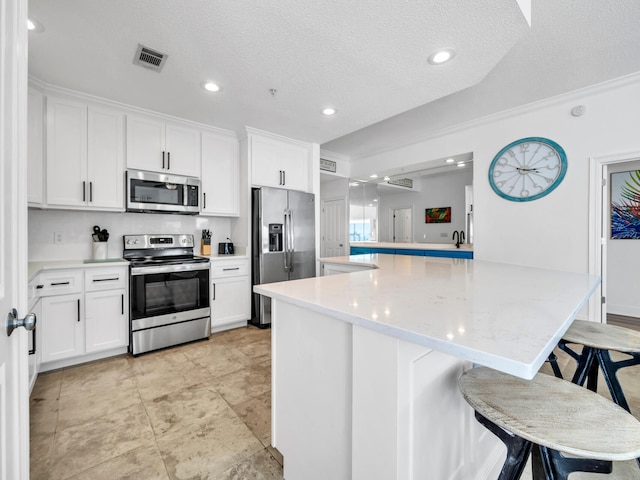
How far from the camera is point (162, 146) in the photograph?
3289 millimetres

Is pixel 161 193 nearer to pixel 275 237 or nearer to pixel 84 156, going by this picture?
pixel 84 156

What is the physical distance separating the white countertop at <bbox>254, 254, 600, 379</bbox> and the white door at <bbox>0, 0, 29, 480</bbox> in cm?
82

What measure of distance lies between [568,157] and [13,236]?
170 inches

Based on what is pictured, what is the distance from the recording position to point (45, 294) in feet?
7.88

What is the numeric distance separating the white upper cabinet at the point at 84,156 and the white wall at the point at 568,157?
164 inches

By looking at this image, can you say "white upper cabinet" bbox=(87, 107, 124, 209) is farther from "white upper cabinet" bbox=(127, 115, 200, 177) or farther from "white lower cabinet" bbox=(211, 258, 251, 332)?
"white lower cabinet" bbox=(211, 258, 251, 332)

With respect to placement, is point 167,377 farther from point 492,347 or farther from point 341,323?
point 492,347

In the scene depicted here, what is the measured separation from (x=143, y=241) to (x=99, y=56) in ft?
6.03

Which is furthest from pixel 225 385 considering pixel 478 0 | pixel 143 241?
pixel 478 0

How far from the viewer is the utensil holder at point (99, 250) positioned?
3016mm

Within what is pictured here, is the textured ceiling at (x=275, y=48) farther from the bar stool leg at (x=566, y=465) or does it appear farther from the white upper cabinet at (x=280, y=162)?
the bar stool leg at (x=566, y=465)

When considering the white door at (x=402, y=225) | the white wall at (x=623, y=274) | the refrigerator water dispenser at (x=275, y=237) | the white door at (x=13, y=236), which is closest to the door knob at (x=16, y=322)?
the white door at (x=13, y=236)

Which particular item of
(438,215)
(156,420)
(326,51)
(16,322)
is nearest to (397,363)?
(16,322)

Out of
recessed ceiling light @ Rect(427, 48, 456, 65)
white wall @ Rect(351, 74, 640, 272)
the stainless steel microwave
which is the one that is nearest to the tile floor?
the stainless steel microwave
